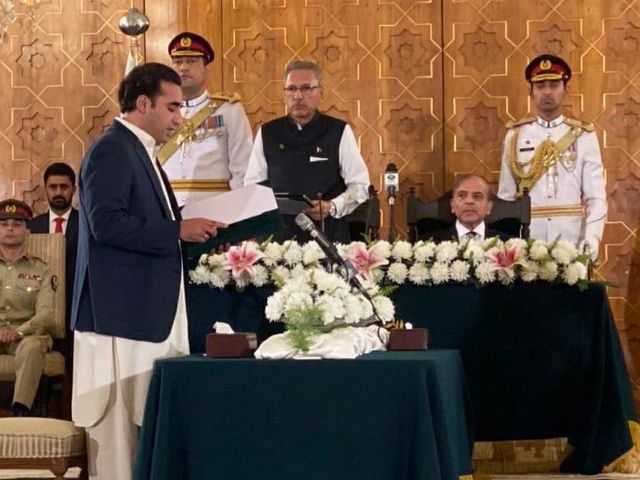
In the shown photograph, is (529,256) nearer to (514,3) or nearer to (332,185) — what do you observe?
(332,185)

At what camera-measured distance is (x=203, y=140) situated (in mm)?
Answer: 7285

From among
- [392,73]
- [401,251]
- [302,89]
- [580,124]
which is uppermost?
[392,73]

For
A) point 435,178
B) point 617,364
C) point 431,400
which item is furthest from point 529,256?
point 435,178

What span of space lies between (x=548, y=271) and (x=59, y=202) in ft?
11.9

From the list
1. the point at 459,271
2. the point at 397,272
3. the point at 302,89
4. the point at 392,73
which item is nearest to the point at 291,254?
the point at 397,272

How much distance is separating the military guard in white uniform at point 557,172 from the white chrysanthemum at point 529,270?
2.12 metres

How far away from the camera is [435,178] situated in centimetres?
834

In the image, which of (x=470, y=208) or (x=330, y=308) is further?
(x=470, y=208)

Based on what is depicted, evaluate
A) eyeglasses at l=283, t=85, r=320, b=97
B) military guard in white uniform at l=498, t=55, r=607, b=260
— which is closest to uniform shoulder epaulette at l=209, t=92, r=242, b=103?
eyeglasses at l=283, t=85, r=320, b=97

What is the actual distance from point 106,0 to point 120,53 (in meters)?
0.38

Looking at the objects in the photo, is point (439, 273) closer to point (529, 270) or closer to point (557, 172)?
point (529, 270)

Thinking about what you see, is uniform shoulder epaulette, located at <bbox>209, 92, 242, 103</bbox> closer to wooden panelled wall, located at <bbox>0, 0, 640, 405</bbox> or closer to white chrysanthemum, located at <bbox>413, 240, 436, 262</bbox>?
wooden panelled wall, located at <bbox>0, 0, 640, 405</bbox>

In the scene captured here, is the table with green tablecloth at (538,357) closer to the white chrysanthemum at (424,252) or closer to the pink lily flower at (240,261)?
the white chrysanthemum at (424,252)

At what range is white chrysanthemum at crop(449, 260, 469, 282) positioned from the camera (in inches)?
208
